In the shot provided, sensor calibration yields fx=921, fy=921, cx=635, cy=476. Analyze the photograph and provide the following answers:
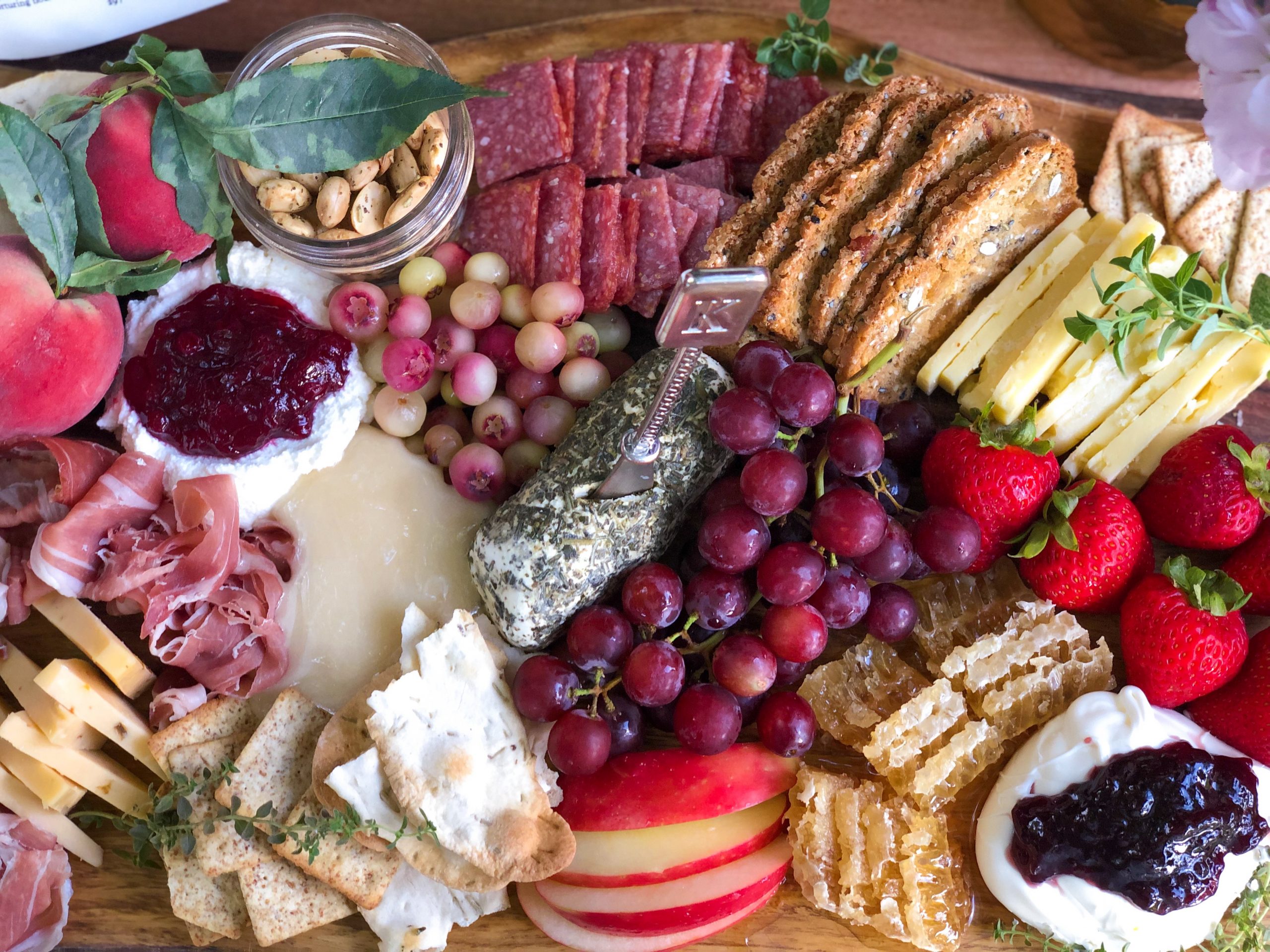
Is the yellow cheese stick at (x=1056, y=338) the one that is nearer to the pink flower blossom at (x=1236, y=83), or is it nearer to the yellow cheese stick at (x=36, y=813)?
the pink flower blossom at (x=1236, y=83)

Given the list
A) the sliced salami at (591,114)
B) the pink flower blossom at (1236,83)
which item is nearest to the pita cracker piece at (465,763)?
the sliced salami at (591,114)

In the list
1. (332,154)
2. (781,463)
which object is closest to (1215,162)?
(781,463)

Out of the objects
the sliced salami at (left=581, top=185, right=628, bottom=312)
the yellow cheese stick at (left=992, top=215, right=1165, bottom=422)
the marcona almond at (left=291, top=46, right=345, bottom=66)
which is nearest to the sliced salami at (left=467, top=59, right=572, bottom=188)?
the sliced salami at (left=581, top=185, right=628, bottom=312)

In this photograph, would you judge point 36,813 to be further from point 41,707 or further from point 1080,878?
point 1080,878

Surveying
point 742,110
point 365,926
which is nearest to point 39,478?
point 365,926

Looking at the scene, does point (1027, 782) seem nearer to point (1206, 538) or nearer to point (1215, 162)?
point (1206, 538)

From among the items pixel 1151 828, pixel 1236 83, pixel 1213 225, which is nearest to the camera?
pixel 1151 828
